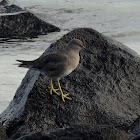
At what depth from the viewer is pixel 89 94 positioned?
5.15m

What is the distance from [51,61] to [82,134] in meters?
1.87

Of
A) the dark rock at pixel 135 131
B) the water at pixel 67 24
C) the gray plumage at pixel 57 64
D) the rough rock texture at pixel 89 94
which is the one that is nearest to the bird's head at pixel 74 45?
the gray plumage at pixel 57 64

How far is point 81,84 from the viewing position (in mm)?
5227

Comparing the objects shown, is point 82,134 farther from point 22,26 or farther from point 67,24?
point 67,24

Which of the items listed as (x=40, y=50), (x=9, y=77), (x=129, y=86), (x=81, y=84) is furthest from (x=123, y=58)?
(x=40, y=50)

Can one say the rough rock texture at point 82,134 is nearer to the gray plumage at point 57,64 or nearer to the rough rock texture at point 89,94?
the rough rock texture at point 89,94

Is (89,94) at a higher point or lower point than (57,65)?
lower

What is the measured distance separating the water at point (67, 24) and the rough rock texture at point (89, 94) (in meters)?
1.54

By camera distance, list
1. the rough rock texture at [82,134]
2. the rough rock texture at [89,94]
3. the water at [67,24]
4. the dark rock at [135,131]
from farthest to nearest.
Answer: the water at [67,24] < the rough rock texture at [89,94] < the dark rock at [135,131] < the rough rock texture at [82,134]

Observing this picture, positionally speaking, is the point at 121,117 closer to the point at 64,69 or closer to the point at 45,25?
the point at 64,69

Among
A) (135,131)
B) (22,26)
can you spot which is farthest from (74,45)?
(22,26)

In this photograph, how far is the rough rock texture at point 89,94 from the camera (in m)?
4.87

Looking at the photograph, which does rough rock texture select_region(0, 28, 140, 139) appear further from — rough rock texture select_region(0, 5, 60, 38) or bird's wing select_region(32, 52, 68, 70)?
rough rock texture select_region(0, 5, 60, 38)

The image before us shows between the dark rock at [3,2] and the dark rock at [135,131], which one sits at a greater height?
the dark rock at [135,131]
